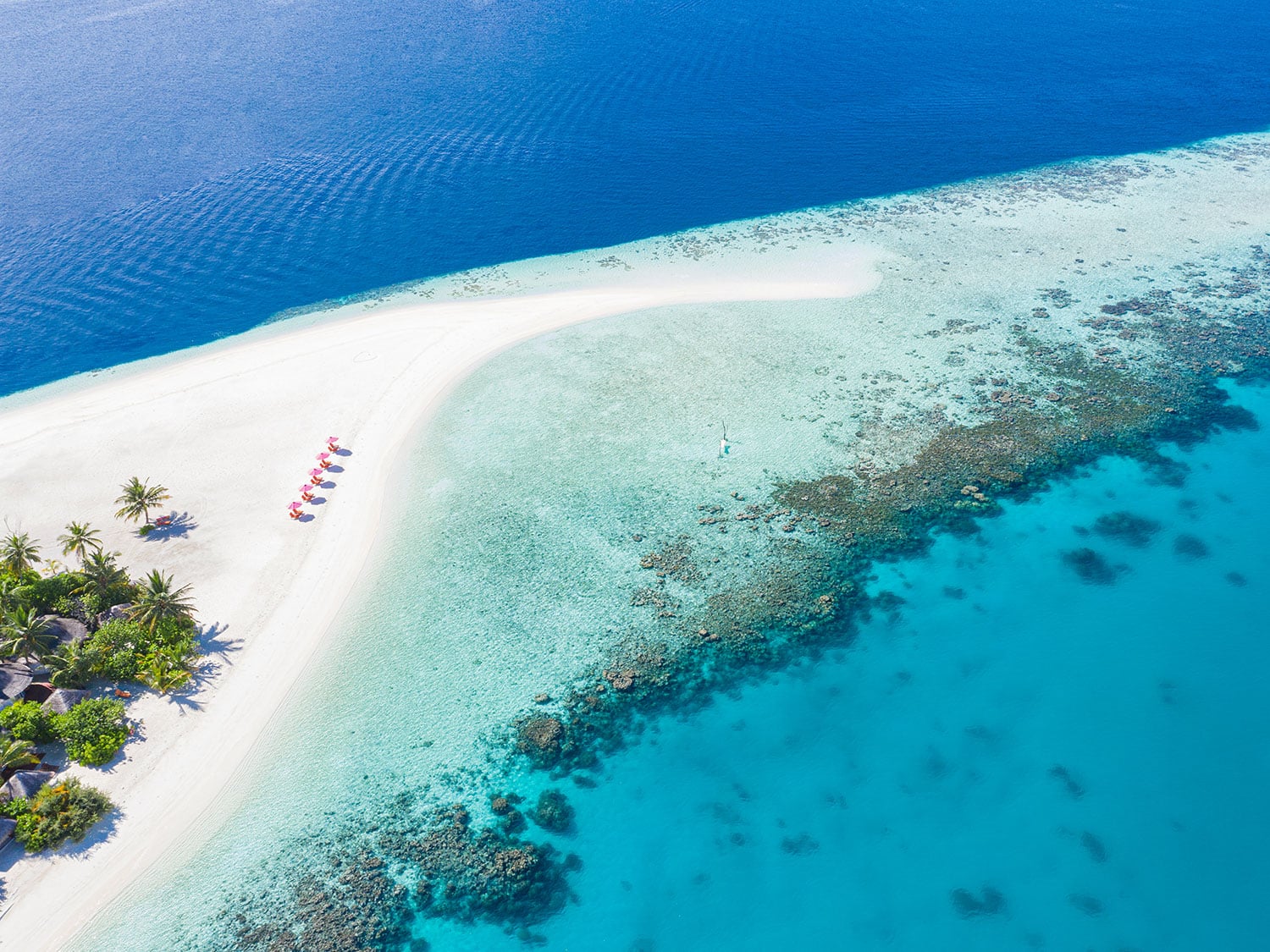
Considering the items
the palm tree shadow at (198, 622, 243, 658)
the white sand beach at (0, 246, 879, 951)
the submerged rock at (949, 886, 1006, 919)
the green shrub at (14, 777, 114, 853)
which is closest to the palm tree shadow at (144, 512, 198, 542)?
the white sand beach at (0, 246, 879, 951)

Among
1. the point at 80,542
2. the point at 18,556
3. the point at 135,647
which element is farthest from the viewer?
the point at 80,542

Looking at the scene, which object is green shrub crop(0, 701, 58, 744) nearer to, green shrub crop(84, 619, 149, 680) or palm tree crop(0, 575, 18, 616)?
green shrub crop(84, 619, 149, 680)

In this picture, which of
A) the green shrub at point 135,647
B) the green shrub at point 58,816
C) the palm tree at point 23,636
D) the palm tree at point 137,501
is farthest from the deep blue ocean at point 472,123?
the green shrub at point 58,816

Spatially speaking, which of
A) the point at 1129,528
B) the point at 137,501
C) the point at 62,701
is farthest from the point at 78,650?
the point at 1129,528

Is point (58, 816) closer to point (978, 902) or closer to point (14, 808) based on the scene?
point (14, 808)

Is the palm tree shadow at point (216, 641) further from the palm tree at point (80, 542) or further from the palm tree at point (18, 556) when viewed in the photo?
the palm tree at point (18, 556)

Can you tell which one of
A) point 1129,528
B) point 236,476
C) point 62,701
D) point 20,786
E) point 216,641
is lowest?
point 1129,528

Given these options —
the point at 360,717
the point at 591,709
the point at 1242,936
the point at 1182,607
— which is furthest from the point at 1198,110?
the point at 360,717

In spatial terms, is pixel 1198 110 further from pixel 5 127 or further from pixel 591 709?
pixel 5 127
